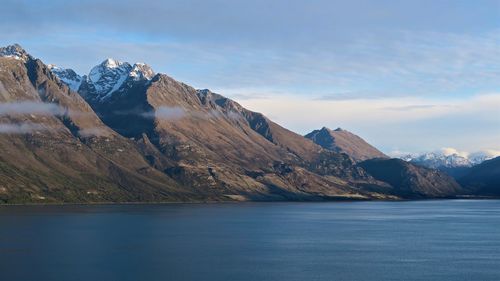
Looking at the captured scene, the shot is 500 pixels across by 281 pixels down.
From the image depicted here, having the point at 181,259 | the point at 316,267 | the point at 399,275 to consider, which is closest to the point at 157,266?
the point at 181,259

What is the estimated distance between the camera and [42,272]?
527 ft

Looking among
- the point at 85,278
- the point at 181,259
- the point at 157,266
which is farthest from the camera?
the point at 181,259

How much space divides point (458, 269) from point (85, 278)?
289 feet

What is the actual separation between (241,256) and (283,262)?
648 inches

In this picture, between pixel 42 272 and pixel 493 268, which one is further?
pixel 493 268

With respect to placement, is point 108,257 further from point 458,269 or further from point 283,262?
point 458,269

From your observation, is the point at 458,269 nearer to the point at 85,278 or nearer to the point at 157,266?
the point at 157,266

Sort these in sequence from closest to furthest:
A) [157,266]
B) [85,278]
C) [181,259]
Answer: [85,278] → [157,266] → [181,259]

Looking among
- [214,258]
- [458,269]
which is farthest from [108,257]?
[458,269]

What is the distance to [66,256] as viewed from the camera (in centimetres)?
18938

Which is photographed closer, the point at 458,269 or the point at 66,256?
the point at 458,269

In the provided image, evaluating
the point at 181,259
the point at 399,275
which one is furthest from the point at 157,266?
the point at 399,275

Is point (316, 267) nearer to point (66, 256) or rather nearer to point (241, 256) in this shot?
point (241, 256)

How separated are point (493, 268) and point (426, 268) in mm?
16391
